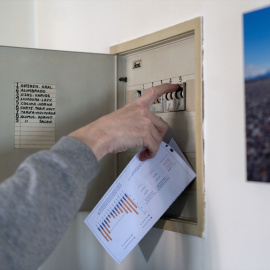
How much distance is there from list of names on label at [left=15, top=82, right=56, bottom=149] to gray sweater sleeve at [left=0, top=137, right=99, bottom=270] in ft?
1.63

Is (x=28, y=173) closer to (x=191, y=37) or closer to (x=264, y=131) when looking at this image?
(x=264, y=131)

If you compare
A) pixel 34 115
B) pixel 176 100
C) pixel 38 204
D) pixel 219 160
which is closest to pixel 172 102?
pixel 176 100

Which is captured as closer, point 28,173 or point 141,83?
point 28,173

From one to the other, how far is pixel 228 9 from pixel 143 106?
29 centimetres

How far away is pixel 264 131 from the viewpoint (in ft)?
2.61

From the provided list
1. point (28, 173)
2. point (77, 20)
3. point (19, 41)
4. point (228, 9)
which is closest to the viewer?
point (28, 173)

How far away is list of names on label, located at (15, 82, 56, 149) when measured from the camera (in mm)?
1089

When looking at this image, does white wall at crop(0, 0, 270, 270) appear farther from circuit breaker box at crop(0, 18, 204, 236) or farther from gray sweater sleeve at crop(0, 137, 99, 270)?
gray sweater sleeve at crop(0, 137, 99, 270)

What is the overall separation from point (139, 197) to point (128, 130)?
0.76ft

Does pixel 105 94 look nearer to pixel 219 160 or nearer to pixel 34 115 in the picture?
pixel 34 115

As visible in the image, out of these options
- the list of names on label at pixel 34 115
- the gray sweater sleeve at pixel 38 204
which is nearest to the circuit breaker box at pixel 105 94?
the list of names on label at pixel 34 115

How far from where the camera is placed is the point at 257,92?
0.81m

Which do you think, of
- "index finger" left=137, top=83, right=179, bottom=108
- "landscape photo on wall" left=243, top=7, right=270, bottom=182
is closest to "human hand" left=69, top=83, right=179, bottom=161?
"index finger" left=137, top=83, right=179, bottom=108

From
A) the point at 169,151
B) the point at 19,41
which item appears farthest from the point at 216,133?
the point at 19,41
